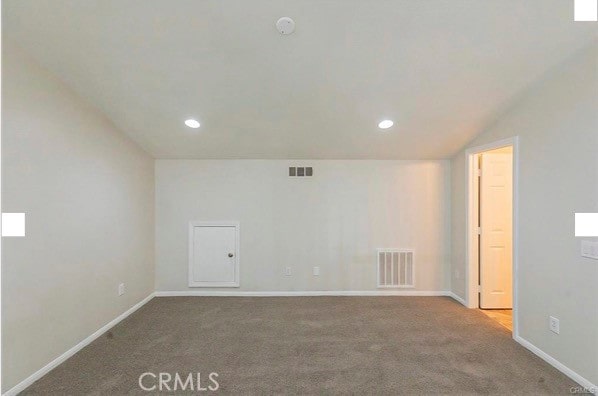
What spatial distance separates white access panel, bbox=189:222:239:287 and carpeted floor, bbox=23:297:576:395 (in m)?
0.50

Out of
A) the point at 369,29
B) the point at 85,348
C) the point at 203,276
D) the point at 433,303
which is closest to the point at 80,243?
the point at 85,348

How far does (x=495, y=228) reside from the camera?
351 cm

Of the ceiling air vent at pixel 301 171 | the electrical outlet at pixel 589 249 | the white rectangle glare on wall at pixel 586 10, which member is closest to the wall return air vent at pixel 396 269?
the ceiling air vent at pixel 301 171

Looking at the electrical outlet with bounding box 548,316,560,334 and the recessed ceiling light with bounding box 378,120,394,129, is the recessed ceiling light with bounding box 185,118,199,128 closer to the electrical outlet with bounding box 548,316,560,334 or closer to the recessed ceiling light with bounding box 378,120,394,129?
the recessed ceiling light with bounding box 378,120,394,129

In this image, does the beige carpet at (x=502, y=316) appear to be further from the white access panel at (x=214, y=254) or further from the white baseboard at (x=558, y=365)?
the white access panel at (x=214, y=254)

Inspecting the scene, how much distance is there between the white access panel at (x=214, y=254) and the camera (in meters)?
3.99

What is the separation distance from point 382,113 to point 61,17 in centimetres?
271

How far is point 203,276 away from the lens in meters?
4.00

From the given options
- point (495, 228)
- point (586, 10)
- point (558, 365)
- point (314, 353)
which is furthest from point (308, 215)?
point (586, 10)

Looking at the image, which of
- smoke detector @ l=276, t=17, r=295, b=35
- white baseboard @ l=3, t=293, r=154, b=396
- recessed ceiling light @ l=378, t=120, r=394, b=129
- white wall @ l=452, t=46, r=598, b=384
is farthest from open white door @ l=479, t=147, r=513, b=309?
white baseboard @ l=3, t=293, r=154, b=396

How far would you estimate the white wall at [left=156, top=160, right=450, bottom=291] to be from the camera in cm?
400

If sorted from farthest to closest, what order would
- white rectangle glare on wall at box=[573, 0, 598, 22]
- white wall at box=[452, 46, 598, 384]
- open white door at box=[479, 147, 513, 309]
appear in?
open white door at box=[479, 147, 513, 309] < white wall at box=[452, 46, 598, 384] < white rectangle glare on wall at box=[573, 0, 598, 22]

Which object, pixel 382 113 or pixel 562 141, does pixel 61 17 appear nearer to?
pixel 382 113

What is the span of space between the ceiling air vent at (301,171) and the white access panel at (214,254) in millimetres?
1094
